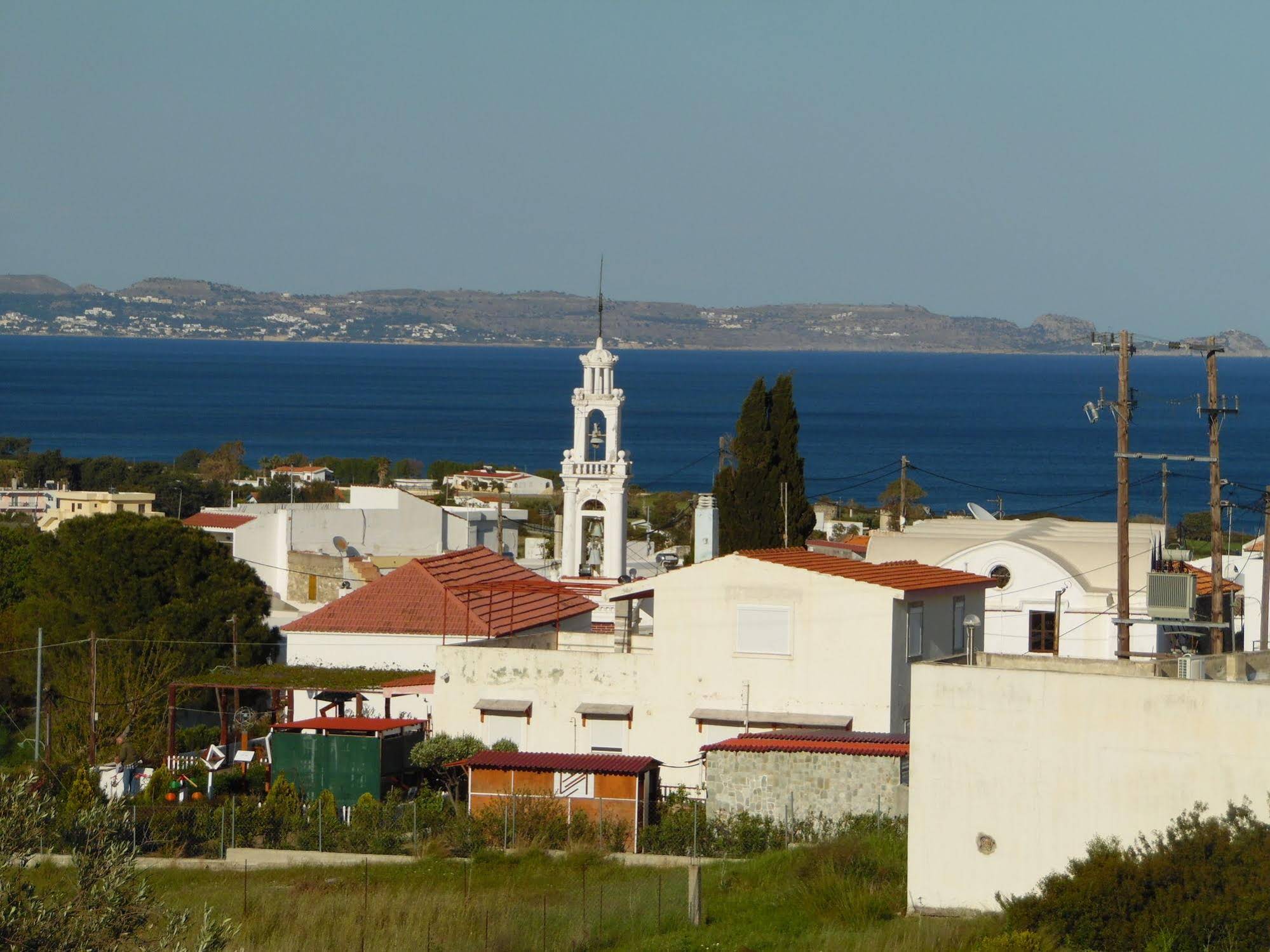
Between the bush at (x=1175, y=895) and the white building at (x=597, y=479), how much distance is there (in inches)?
953

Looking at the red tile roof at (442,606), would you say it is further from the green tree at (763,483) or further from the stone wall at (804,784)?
the stone wall at (804,784)

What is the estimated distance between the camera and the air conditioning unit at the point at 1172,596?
68.7ft

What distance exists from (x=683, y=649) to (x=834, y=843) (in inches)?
257

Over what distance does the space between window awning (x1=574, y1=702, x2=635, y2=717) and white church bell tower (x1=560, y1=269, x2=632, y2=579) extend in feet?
45.9

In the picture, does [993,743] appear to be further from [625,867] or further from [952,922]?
[625,867]

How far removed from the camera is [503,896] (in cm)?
1903

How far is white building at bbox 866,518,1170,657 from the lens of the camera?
1283 inches

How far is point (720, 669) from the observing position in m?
25.6

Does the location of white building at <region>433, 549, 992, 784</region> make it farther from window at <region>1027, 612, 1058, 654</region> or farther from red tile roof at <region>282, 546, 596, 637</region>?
window at <region>1027, 612, 1058, 654</region>

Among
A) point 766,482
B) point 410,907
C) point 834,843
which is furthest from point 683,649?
point 766,482

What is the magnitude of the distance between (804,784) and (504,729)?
5982 mm

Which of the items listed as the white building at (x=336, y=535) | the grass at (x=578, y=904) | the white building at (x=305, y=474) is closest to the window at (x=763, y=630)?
the grass at (x=578, y=904)

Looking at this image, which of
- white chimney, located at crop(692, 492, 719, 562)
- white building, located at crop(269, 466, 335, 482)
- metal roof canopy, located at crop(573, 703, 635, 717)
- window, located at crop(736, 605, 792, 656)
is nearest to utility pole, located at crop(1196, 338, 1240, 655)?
window, located at crop(736, 605, 792, 656)

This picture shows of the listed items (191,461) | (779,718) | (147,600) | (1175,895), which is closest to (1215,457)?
(779,718)
